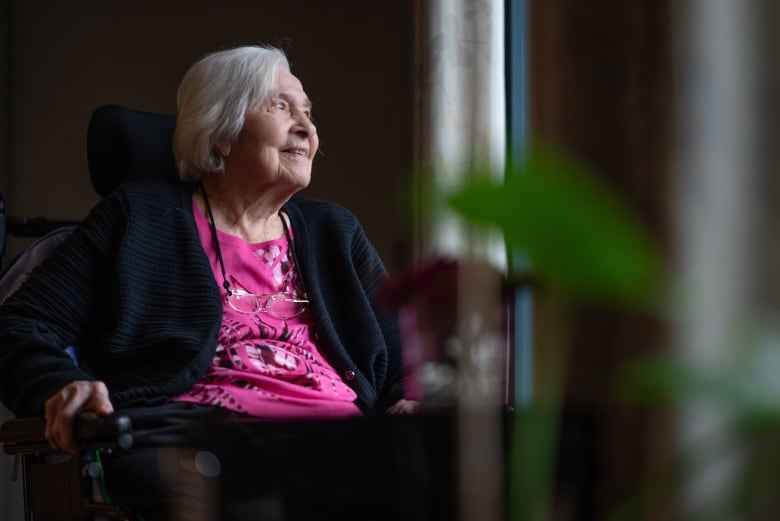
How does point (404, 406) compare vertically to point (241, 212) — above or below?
below

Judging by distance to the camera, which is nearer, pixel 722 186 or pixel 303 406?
pixel 722 186

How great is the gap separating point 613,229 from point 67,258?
5.04 feet

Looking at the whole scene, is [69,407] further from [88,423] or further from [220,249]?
[220,249]

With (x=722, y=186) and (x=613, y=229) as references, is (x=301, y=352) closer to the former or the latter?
(x=722, y=186)

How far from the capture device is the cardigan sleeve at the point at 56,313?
150 cm

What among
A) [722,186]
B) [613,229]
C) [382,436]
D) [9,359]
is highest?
[613,229]

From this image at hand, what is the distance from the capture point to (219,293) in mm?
1788

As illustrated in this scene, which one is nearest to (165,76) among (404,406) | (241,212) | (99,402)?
(241,212)

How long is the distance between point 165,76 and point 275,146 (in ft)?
6.20

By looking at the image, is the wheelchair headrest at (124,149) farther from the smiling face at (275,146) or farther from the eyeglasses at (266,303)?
the eyeglasses at (266,303)

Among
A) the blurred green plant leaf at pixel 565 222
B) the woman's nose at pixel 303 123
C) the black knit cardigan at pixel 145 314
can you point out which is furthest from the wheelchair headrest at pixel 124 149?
the blurred green plant leaf at pixel 565 222

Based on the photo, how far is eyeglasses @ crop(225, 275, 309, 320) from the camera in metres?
1.81

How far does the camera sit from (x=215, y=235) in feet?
6.17

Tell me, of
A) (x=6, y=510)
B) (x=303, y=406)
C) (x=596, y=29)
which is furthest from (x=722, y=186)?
(x=6, y=510)
